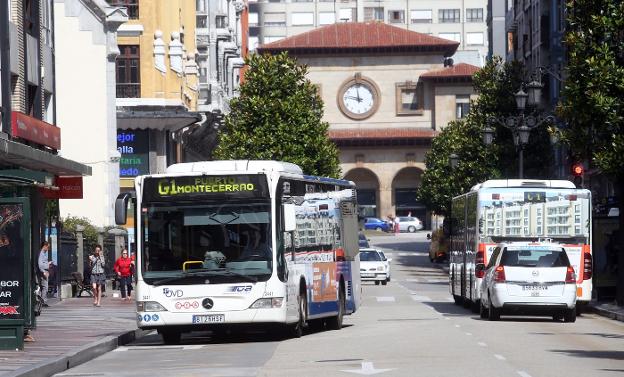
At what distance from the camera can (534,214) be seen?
115 ft

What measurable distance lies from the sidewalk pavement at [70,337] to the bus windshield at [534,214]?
8245 millimetres

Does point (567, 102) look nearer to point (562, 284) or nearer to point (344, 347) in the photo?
point (562, 284)

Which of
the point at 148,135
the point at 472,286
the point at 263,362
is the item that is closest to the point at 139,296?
the point at 263,362

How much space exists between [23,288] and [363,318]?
12528 mm

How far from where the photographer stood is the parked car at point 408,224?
408ft

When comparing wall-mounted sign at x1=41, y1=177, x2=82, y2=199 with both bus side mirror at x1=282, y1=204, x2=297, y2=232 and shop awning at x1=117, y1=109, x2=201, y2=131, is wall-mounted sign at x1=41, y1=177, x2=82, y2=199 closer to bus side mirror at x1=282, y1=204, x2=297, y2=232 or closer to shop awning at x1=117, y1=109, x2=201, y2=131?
bus side mirror at x1=282, y1=204, x2=297, y2=232

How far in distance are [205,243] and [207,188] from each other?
3.18ft

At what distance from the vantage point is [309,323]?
1246 inches

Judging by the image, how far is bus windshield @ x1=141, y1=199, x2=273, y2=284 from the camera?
86.0 ft

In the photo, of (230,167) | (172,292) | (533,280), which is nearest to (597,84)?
(533,280)

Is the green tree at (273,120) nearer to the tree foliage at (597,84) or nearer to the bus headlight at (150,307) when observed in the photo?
the tree foliage at (597,84)

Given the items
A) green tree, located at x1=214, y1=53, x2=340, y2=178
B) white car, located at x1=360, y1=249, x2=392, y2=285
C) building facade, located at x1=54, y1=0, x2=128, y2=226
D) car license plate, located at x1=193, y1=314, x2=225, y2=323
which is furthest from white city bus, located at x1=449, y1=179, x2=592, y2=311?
green tree, located at x1=214, y1=53, x2=340, y2=178

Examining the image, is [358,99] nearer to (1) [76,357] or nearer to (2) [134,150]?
(2) [134,150]

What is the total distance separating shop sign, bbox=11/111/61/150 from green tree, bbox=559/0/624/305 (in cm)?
1254
